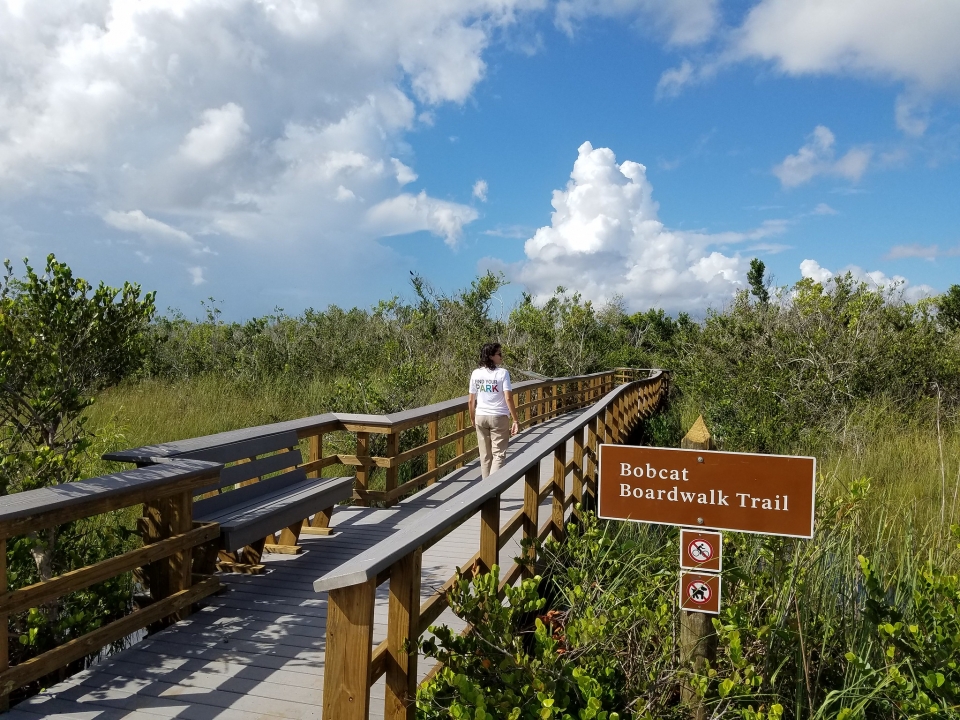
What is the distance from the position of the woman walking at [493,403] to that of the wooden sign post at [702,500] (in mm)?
4859

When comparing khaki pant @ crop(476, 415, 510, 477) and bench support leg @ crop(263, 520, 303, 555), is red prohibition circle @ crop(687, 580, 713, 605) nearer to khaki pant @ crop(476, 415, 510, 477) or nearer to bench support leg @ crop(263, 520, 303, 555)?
bench support leg @ crop(263, 520, 303, 555)

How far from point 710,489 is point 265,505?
3.71 metres

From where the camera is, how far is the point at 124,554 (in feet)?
13.4

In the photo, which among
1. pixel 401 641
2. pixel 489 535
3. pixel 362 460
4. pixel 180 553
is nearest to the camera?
pixel 401 641

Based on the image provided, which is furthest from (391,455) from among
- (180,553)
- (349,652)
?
(349,652)

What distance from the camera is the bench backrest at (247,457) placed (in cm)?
539

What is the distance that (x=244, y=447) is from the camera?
19.4 feet

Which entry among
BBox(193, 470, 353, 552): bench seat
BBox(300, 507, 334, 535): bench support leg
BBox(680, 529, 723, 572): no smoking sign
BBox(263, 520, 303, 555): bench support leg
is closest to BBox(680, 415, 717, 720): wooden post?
BBox(680, 529, 723, 572): no smoking sign

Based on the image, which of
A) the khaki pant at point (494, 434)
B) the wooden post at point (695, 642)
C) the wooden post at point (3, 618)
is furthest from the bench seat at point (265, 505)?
the wooden post at point (695, 642)

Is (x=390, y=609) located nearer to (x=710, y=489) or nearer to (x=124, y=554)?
(x=710, y=489)

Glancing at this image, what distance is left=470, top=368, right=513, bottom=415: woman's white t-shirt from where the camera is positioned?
26.5 ft

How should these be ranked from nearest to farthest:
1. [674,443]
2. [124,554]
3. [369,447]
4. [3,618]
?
[3,618]
[124,554]
[369,447]
[674,443]

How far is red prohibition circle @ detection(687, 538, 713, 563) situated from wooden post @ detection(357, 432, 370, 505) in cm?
533

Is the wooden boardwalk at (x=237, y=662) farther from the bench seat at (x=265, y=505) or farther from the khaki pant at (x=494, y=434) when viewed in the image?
the khaki pant at (x=494, y=434)
